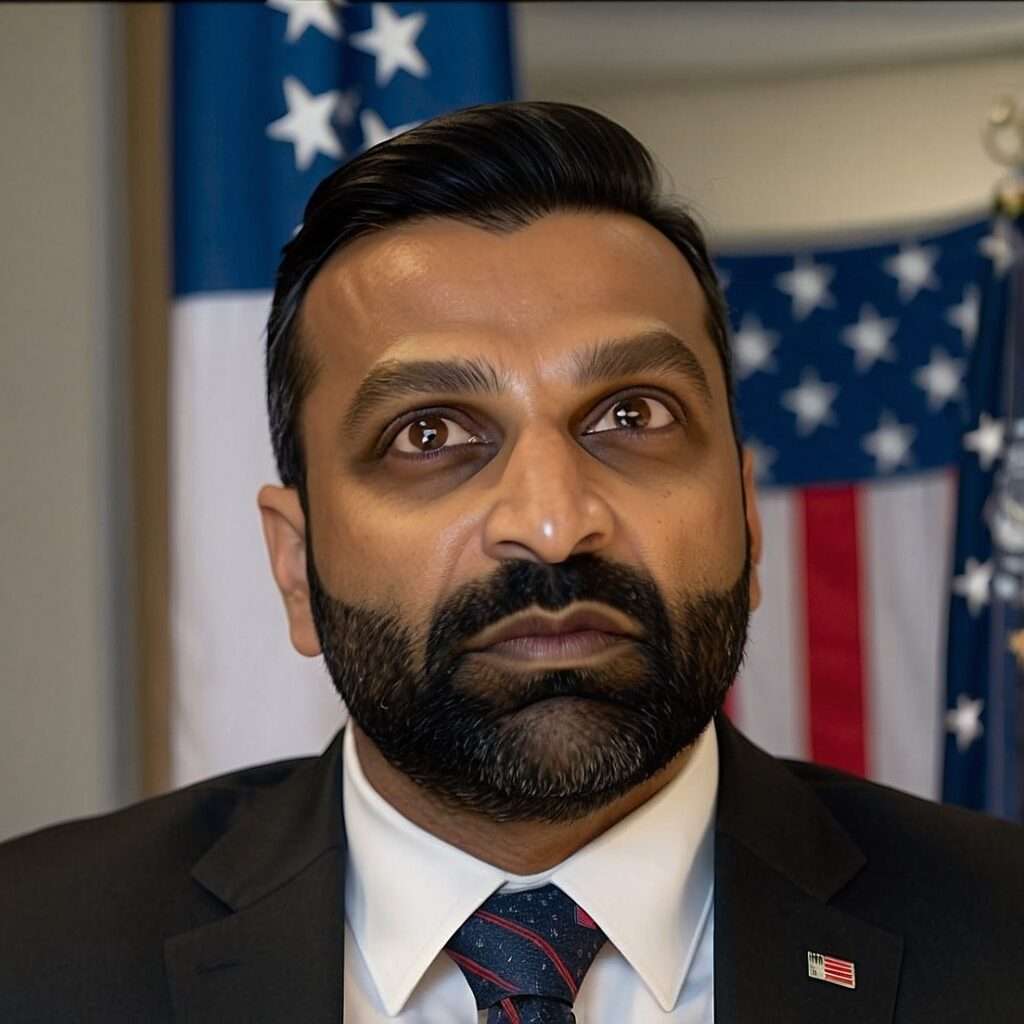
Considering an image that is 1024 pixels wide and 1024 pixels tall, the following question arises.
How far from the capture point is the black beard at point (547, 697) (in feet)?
4.06

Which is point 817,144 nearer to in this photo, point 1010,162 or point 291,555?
point 1010,162

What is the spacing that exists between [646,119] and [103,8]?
38.6 inches

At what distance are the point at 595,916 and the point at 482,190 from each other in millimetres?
609

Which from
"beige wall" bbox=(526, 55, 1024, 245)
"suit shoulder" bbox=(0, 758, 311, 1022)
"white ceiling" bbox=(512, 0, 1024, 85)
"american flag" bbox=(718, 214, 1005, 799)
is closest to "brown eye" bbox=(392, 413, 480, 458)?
"suit shoulder" bbox=(0, 758, 311, 1022)

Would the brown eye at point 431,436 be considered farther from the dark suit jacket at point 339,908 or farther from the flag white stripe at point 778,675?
the flag white stripe at point 778,675

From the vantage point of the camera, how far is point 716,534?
1332 mm

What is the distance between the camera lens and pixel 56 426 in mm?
2432

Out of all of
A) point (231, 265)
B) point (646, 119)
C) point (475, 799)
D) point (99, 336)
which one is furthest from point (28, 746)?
point (646, 119)

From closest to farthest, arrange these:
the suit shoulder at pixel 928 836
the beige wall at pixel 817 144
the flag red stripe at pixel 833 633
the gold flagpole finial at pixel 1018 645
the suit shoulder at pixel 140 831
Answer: the suit shoulder at pixel 928 836, the suit shoulder at pixel 140 831, the gold flagpole finial at pixel 1018 645, the beige wall at pixel 817 144, the flag red stripe at pixel 833 633

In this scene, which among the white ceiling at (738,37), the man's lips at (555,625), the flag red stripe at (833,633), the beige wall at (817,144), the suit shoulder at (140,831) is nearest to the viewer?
the man's lips at (555,625)

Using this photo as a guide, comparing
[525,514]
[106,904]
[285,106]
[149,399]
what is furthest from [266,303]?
[525,514]

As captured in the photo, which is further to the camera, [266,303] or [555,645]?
[266,303]

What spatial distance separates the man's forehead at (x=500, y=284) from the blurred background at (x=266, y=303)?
165 mm

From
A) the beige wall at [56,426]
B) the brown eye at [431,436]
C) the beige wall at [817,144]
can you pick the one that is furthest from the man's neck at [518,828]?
the beige wall at [817,144]
